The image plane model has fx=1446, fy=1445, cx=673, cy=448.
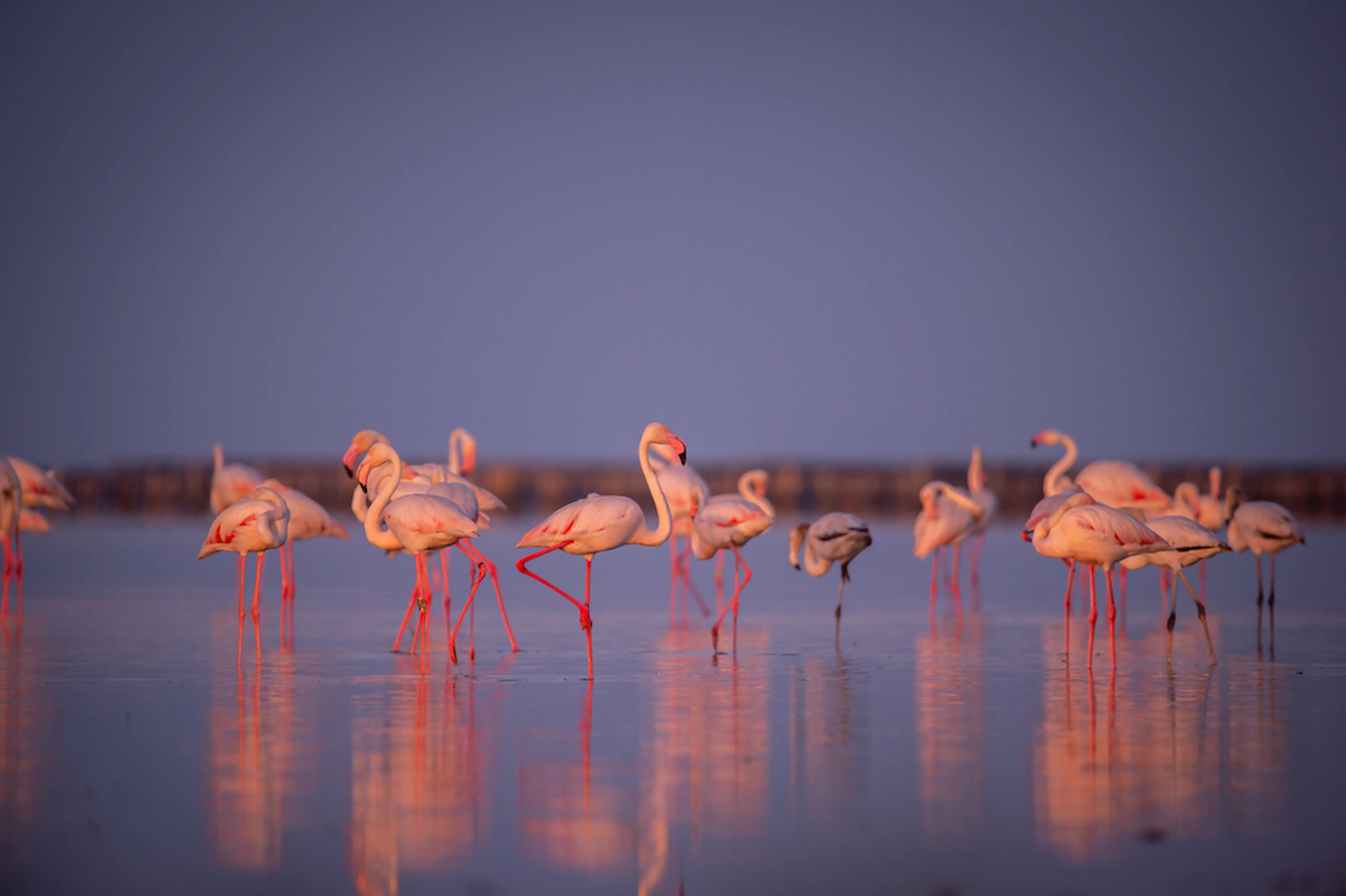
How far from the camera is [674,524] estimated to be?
15.0 meters

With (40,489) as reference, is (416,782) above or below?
below

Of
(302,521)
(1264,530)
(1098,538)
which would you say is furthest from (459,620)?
(1264,530)

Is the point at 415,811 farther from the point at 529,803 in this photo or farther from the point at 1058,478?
the point at 1058,478

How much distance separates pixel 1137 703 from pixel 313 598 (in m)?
9.18

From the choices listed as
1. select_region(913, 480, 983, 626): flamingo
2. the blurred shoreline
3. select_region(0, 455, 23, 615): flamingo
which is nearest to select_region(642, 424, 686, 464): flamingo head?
select_region(913, 480, 983, 626): flamingo

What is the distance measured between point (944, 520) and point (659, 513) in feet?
17.7

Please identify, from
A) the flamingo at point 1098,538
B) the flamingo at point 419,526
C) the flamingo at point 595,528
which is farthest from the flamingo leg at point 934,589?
the flamingo at point 419,526

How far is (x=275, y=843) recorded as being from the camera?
199 inches

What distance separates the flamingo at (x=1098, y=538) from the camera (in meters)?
9.43

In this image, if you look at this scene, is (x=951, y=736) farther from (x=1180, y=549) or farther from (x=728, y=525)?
(x=728, y=525)

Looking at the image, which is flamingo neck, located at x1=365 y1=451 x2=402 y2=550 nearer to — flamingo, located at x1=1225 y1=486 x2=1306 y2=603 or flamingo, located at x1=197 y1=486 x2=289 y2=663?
flamingo, located at x1=197 y1=486 x2=289 y2=663

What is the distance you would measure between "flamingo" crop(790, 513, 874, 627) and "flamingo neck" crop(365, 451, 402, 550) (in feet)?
11.3

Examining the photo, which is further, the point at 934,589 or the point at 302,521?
the point at 934,589

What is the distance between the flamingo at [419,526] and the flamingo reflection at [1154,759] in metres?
3.96
